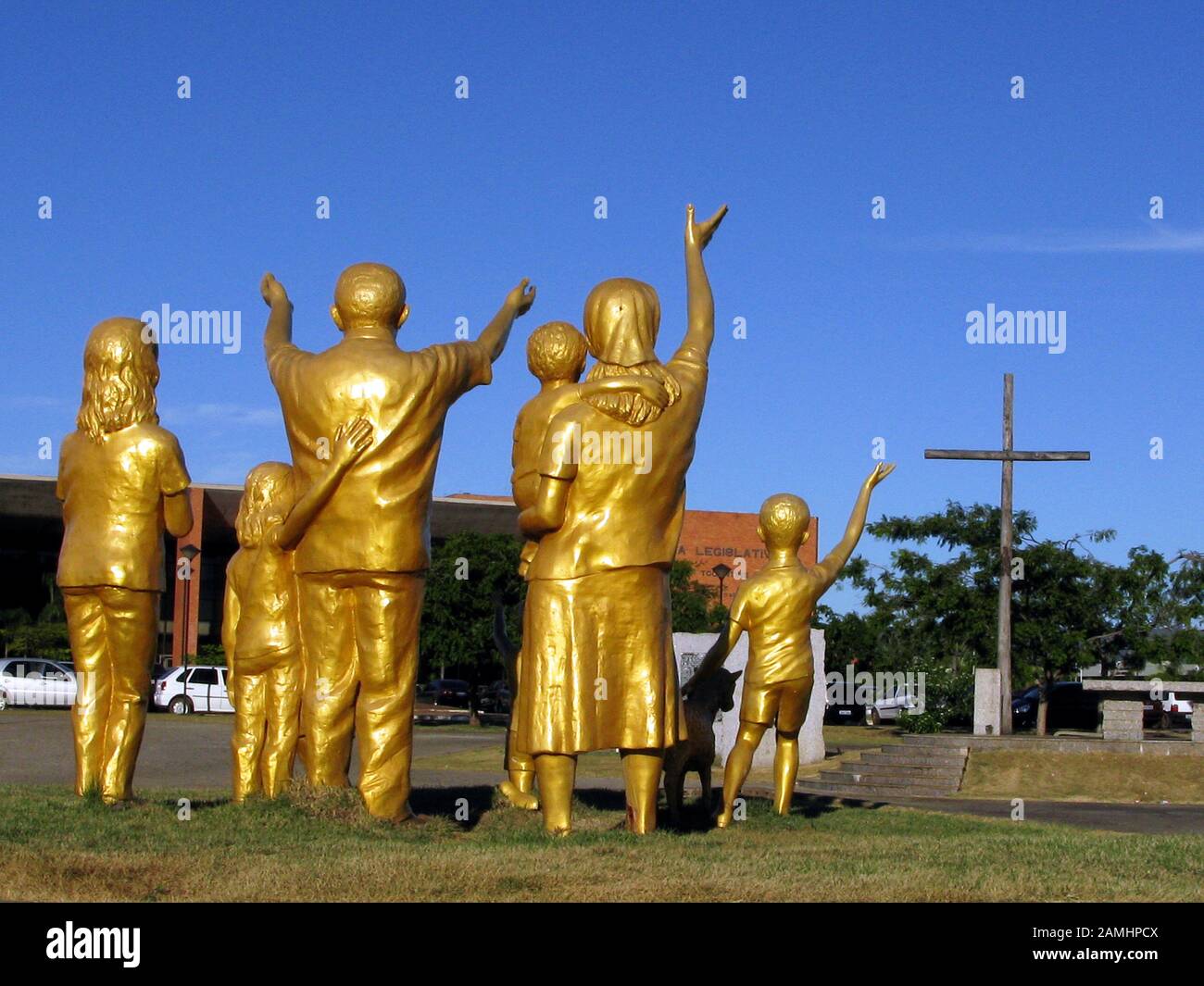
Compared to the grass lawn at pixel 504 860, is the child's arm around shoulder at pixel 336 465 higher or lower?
higher

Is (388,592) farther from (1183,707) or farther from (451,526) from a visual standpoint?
(451,526)

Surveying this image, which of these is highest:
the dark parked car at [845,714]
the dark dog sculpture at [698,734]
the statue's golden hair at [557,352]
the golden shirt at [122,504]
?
the statue's golden hair at [557,352]

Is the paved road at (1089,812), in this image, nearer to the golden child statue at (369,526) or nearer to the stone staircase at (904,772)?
the stone staircase at (904,772)

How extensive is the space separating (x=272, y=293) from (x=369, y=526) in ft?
6.23

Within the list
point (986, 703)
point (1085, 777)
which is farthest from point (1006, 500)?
point (1085, 777)

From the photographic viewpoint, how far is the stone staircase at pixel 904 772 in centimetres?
1823

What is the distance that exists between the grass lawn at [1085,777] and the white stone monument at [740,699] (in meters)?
2.30

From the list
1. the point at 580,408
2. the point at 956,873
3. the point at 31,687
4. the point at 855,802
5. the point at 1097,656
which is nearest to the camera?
the point at 956,873

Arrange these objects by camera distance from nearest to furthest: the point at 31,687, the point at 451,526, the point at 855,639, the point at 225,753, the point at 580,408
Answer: the point at 580,408, the point at 225,753, the point at 31,687, the point at 855,639, the point at 451,526

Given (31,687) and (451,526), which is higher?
(451,526)

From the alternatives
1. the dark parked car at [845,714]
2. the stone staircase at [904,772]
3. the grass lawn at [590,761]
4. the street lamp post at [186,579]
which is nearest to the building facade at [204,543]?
the street lamp post at [186,579]

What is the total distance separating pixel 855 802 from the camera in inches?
508

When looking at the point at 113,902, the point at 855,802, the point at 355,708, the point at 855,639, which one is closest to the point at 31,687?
the point at 855,639
